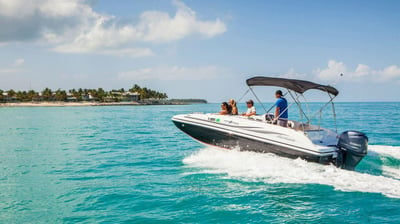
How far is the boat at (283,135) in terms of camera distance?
28.6 ft

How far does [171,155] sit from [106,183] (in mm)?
4726

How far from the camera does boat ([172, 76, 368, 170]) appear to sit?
8727mm

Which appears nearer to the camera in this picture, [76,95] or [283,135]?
[283,135]

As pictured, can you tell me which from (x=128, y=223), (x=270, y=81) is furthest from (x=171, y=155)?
(x=128, y=223)

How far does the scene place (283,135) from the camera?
30.6 ft

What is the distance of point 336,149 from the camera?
889 centimetres

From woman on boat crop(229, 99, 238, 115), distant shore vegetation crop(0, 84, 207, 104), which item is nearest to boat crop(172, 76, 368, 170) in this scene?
woman on boat crop(229, 99, 238, 115)

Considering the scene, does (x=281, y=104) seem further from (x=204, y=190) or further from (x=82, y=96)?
(x=82, y=96)

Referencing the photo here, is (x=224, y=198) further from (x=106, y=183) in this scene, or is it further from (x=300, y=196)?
(x=106, y=183)

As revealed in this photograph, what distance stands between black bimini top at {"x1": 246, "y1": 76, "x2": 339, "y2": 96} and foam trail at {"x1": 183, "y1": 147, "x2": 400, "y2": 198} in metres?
2.05

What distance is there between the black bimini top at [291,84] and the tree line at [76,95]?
142 meters

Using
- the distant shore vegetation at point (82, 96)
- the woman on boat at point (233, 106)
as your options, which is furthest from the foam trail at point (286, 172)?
the distant shore vegetation at point (82, 96)

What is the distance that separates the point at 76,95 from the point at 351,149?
146441 millimetres

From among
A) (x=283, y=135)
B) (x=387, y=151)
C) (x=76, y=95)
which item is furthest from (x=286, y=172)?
(x=76, y=95)
